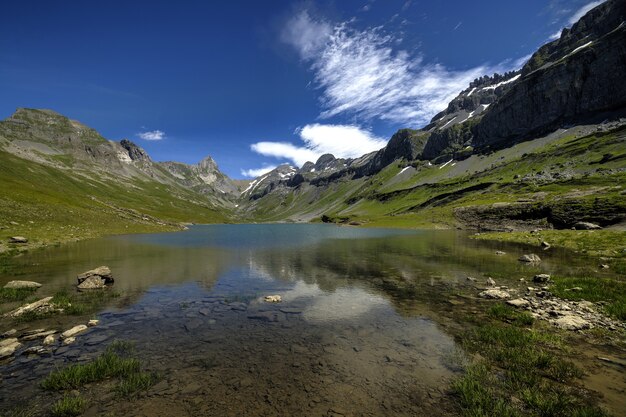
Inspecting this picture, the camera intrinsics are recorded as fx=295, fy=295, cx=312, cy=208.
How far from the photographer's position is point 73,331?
58.0ft

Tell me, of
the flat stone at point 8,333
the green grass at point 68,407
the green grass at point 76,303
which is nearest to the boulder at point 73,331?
the flat stone at point 8,333

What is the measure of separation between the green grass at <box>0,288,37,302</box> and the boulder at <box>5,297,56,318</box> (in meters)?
3.70

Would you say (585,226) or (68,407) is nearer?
(68,407)

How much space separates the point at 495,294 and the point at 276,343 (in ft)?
65.3

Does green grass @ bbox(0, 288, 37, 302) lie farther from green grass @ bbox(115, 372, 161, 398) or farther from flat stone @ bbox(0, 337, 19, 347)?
green grass @ bbox(115, 372, 161, 398)

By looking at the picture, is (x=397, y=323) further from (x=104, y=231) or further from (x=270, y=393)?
(x=104, y=231)

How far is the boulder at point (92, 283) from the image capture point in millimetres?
28844

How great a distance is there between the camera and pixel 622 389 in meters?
11.6

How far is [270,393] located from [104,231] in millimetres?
110514

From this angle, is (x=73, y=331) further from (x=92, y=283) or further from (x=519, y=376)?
(x=519, y=376)

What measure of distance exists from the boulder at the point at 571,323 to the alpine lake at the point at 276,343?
2.71m

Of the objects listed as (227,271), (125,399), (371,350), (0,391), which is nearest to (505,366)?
(371,350)

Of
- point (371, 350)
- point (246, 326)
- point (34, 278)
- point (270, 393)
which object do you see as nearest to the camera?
point (270, 393)

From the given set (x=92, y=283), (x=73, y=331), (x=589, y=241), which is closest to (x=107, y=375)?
(x=73, y=331)
